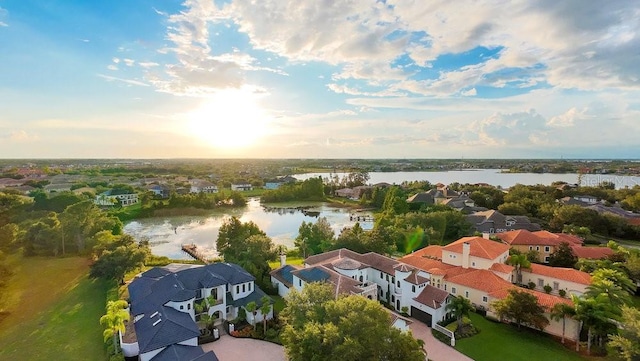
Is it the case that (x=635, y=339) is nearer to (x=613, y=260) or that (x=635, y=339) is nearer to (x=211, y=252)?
(x=613, y=260)

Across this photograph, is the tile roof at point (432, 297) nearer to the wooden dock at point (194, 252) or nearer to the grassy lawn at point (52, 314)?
the grassy lawn at point (52, 314)

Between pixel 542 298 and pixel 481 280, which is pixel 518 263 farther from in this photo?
pixel 542 298

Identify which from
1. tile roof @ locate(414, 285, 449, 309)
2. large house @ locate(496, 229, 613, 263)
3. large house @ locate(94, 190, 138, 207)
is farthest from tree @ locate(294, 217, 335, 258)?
large house @ locate(94, 190, 138, 207)

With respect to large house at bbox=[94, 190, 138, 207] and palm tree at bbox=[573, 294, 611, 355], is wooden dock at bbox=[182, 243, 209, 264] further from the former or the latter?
large house at bbox=[94, 190, 138, 207]

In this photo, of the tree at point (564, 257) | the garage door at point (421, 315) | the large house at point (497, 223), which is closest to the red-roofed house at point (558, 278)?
the tree at point (564, 257)

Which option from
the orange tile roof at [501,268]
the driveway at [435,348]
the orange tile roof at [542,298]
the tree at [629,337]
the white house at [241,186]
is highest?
the tree at [629,337]

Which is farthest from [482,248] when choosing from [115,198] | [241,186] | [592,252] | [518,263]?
[241,186]
